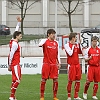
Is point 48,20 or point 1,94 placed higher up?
point 48,20

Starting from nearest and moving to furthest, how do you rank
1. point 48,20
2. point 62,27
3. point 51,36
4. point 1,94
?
1. point 51,36
2. point 1,94
3. point 62,27
4. point 48,20

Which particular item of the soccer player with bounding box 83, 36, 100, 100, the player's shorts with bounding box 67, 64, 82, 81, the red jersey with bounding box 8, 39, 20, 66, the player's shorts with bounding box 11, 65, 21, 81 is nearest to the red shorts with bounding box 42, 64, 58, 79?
the player's shorts with bounding box 67, 64, 82, 81

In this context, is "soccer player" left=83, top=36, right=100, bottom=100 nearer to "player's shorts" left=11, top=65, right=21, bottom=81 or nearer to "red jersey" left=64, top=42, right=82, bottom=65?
"red jersey" left=64, top=42, right=82, bottom=65

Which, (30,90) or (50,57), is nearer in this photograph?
(50,57)

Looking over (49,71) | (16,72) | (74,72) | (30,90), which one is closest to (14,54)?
(16,72)

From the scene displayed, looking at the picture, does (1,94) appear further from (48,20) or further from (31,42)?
(48,20)

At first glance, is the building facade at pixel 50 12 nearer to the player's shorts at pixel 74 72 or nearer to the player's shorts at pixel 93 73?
the player's shorts at pixel 93 73

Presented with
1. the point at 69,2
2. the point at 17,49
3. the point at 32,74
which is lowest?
the point at 32,74

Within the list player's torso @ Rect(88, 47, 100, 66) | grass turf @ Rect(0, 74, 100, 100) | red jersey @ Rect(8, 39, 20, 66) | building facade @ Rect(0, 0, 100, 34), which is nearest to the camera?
red jersey @ Rect(8, 39, 20, 66)

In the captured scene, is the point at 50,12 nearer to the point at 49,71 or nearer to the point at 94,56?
the point at 94,56

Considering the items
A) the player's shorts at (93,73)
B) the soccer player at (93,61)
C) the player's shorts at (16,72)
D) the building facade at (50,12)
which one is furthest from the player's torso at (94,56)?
the building facade at (50,12)

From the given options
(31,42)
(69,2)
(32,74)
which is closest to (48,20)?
(69,2)

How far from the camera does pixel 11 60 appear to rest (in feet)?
42.5

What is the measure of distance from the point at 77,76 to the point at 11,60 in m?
2.03
